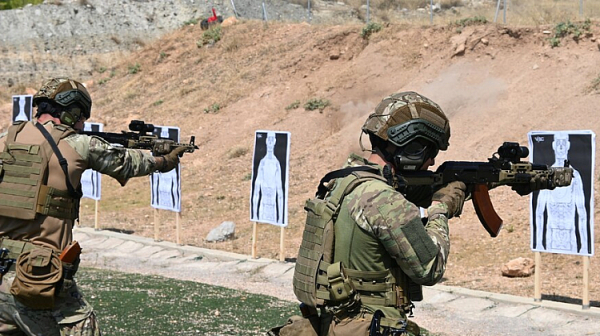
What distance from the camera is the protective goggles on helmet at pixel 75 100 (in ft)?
18.0

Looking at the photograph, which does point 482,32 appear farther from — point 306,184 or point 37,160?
point 37,160

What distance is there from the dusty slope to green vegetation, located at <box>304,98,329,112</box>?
228mm

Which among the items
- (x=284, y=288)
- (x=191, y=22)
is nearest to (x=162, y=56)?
(x=191, y=22)

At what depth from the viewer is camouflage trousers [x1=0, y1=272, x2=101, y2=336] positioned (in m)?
5.18

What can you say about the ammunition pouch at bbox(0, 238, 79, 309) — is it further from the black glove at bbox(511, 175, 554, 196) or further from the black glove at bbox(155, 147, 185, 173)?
the black glove at bbox(511, 175, 554, 196)

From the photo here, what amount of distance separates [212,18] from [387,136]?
3048 centimetres

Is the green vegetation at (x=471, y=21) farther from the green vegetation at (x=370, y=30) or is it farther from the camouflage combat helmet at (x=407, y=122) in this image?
the camouflage combat helmet at (x=407, y=122)

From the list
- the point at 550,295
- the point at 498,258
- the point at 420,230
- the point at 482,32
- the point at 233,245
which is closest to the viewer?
the point at 420,230

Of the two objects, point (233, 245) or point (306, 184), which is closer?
point (233, 245)

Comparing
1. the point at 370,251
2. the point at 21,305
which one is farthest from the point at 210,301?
the point at 370,251

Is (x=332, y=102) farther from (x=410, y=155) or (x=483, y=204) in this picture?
(x=410, y=155)

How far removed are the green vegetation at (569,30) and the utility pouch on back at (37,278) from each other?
57.8ft

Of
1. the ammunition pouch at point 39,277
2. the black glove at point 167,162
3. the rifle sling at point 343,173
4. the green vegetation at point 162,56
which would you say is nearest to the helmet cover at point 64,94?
the black glove at point 167,162

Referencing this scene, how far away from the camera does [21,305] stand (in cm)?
520
